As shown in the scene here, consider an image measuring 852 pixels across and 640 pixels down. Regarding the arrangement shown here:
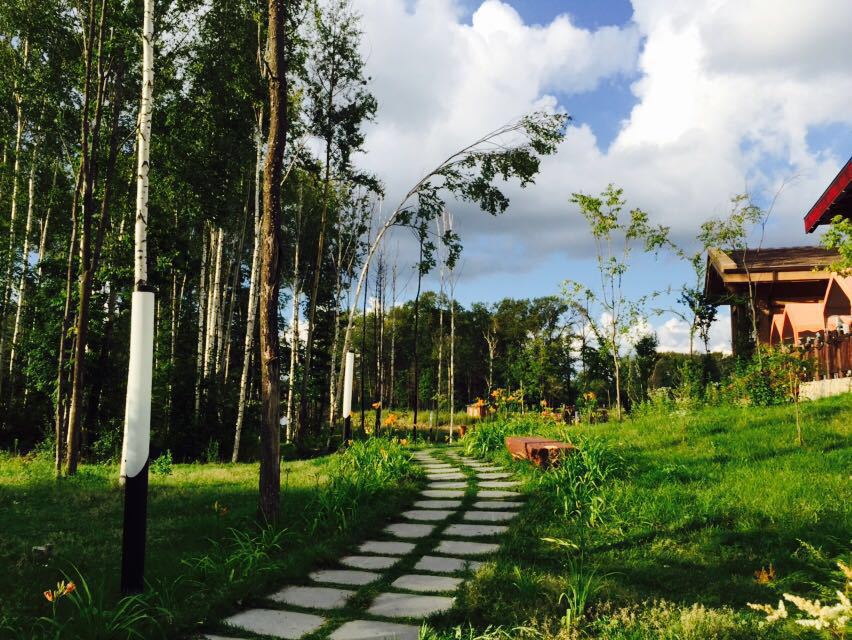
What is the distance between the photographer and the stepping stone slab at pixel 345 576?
4035 mm

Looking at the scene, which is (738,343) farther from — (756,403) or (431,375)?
(431,375)

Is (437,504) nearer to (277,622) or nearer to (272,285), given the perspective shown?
(272,285)

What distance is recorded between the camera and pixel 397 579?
159 inches

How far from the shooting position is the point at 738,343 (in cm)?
1767

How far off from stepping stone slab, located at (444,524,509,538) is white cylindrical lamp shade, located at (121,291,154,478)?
2.68 metres

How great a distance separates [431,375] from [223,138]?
91.5 ft

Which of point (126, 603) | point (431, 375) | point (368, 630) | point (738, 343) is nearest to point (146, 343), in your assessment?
point (126, 603)

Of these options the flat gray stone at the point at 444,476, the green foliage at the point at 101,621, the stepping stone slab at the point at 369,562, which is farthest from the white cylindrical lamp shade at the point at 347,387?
the green foliage at the point at 101,621

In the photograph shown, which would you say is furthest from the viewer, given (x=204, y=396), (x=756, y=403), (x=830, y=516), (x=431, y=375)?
(x=431, y=375)

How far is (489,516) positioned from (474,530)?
477 millimetres

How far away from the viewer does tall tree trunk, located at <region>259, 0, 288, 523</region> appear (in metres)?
4.94

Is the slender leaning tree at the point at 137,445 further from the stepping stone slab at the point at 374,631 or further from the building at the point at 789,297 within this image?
the building at the point at 789,297

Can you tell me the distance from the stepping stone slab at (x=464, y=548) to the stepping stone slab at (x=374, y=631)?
53.2 inches

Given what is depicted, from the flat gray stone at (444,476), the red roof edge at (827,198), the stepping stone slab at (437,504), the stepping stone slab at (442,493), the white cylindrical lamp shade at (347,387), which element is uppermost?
the red roof edge at (827,198)
